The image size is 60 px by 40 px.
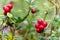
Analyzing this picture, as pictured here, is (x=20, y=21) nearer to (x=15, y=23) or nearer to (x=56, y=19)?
(x=15, y=23)

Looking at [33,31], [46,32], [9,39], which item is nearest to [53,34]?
[46,32]

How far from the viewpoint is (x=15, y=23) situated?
1.13 m

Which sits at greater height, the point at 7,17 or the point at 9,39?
the point at 7,17

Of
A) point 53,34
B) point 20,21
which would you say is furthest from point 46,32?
point 20,21

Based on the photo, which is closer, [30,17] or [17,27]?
[17,27]

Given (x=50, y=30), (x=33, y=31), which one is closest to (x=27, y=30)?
(x=33, y=31)

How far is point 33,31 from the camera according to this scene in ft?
4.02

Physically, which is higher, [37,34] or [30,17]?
[30,17]

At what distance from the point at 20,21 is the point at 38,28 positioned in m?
0.11

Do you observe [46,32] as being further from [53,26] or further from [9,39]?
[9,39]

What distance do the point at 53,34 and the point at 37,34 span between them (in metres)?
0.14

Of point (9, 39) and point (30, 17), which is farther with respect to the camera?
point (30, 17)

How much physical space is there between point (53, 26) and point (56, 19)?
51 millimetres

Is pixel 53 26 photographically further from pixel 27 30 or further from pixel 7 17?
pixel 7 17
